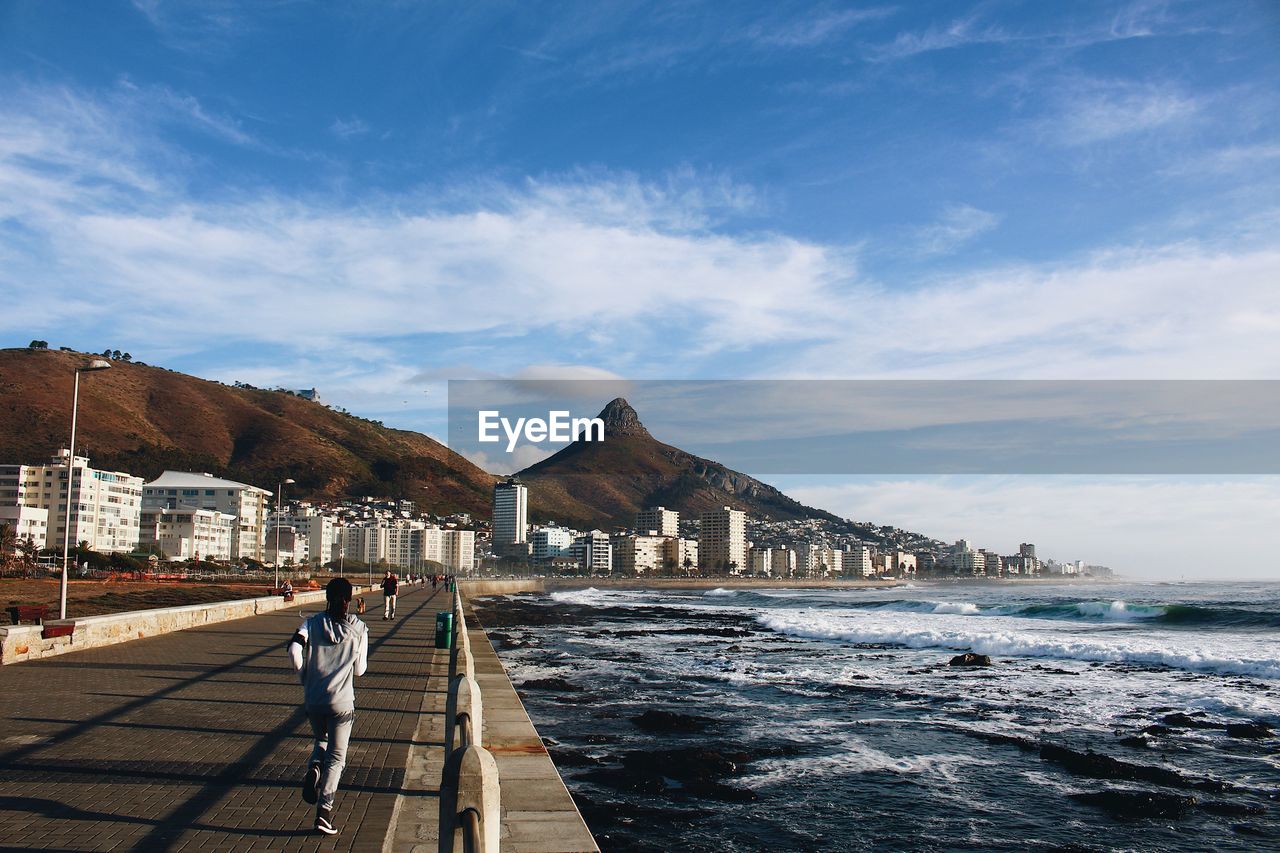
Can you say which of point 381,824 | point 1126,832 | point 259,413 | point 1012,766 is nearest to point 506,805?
point 381,824

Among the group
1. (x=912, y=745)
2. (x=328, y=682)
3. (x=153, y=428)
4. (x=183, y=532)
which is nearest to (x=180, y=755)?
(x=328, y=682)

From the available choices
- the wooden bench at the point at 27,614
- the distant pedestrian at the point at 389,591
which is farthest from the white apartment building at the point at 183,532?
the wooden bench at the point at 27,614

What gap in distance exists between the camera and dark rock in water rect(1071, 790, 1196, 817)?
1042 centimetres

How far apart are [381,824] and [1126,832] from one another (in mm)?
8243

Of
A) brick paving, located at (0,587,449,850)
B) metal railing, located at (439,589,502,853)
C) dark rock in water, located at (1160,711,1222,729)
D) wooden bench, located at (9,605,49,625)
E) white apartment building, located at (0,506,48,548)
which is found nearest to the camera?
metal railing, located at (439,589,502,853)

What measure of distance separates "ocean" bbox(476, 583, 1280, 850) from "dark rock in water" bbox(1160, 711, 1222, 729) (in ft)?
0.18

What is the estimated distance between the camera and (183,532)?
110m

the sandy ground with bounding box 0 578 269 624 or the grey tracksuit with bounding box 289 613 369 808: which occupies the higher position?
the grey tracksuit with bounding box 289 613 369 808

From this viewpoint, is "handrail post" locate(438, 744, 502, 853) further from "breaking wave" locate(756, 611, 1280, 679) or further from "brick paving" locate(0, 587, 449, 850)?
"breaking wave" locate(756, 611, 1280, 679)

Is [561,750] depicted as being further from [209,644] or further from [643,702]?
[209,644]

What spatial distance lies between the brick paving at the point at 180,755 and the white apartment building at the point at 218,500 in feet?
394

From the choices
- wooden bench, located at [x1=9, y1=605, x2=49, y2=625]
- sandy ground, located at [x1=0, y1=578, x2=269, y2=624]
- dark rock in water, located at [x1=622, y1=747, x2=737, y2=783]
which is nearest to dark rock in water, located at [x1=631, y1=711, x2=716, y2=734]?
dark rock in water, located at [x1=622, y1=747, x2=737, y2=783]

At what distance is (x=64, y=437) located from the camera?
13488 cm

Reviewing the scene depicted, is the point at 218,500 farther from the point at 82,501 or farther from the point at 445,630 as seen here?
the point at 445,630
